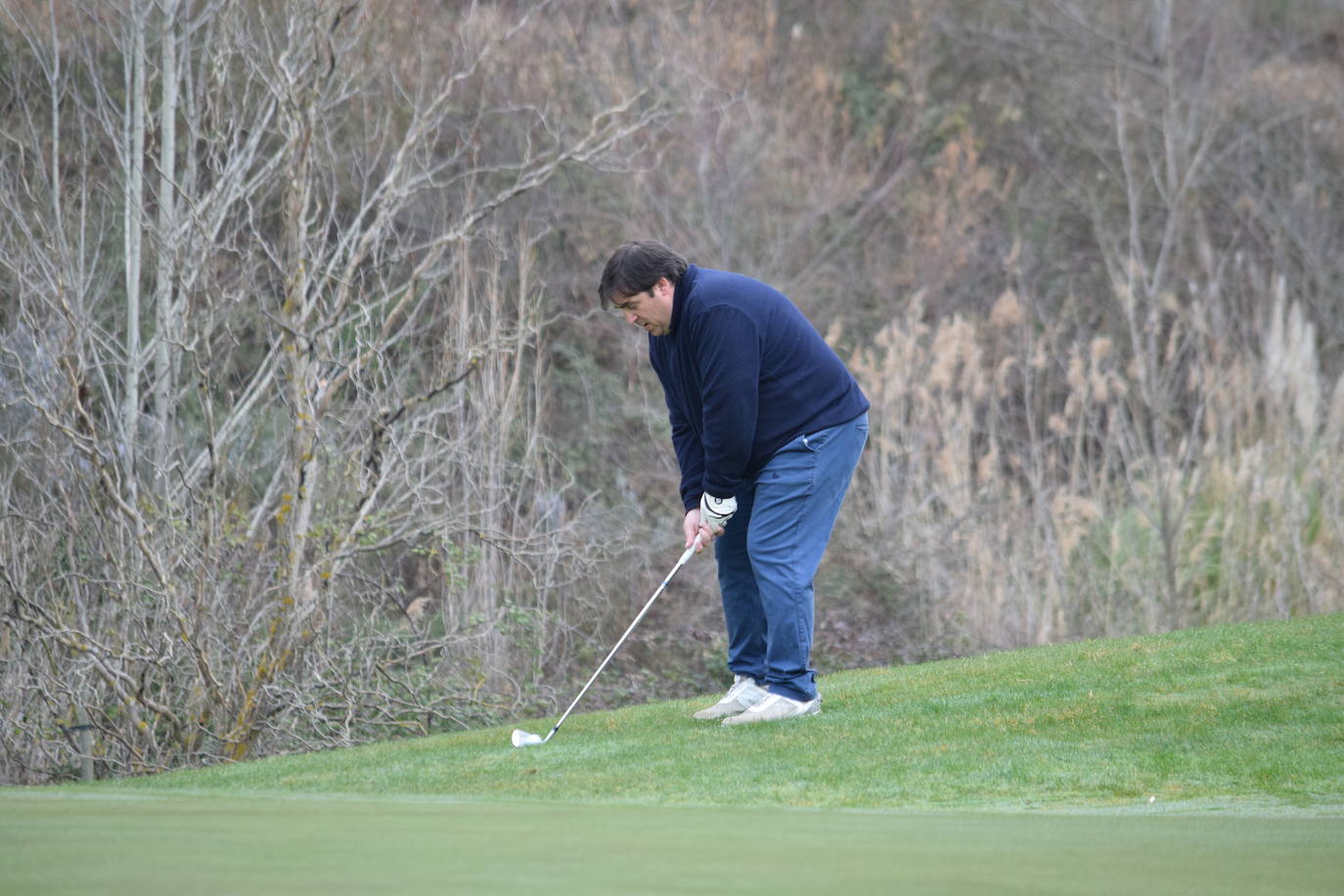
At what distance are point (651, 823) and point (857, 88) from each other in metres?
13.0

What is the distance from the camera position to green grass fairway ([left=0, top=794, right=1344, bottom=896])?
229 centimetres

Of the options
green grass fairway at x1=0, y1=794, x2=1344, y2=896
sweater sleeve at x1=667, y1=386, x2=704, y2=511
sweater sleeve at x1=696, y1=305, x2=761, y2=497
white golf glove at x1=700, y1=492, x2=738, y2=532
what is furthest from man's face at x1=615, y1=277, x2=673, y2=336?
green grass fairway at x1=0, y1=794, x2=1344, y2=896

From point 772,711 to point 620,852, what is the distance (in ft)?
8.62

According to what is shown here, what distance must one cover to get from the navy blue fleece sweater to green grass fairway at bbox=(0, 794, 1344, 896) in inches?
66.4

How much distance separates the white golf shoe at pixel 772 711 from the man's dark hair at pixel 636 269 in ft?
4.91

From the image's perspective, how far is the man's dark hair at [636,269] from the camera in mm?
4836

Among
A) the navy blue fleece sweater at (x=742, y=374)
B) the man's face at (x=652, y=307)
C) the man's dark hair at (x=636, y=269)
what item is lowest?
the navy blue fleece sweater at (x=742, y=374)

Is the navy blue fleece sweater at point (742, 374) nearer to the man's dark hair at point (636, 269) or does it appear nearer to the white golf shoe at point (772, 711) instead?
the man's dark hair at point (636, 269)

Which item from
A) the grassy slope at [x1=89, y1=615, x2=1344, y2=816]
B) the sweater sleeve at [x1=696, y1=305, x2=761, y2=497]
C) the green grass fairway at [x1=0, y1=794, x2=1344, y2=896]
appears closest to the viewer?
the green grass fairway at [x1=0, y1=794, x2=1344, y2=896]

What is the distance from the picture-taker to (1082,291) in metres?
16.0

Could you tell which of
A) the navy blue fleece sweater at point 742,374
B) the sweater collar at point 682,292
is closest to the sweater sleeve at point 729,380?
the navy blue fleece sweater at point 742,374

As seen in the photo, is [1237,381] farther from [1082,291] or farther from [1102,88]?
[1102,88]

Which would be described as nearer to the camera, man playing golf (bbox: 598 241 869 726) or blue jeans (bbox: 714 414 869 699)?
man playing golf (bbox: 598 241 869 726)

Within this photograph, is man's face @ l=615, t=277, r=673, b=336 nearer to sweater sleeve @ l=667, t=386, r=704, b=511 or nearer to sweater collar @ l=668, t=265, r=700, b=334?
sweater collar @ l=668, t=265, r=700, b=334
